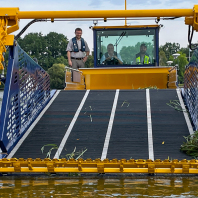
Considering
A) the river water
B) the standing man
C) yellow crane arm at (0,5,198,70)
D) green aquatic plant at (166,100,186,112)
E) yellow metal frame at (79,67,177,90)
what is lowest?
the river water

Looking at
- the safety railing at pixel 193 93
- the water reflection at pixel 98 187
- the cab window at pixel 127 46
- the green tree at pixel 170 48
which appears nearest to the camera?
the water reflection at pixel 98 187

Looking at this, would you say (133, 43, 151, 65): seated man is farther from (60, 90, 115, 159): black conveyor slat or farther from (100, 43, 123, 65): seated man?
(60, 90, 115, 159): black conveyor slat

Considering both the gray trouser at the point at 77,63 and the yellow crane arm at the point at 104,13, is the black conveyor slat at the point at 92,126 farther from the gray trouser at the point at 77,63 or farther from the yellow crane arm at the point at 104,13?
the gray trouser at the point at 77,63

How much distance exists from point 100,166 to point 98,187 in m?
0.45

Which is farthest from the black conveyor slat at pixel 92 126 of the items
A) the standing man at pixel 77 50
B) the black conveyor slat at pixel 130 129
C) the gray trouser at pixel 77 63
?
the gray trouser at pixel 77 63

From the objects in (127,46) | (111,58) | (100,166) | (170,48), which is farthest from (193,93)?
(170,48)

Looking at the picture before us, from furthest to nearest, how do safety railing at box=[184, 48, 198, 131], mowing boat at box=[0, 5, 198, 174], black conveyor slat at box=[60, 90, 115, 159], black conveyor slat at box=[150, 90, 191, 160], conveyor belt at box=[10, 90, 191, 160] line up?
safety railing at box=[184, 48, 198, 131] → black conveyor slat at box=[60, 90, 115, 159] → conveyor belt at box=[10, 90, 191, 160] → black conveyor slat at box=[150, 90, 191, 160] → mowing boat at box=[0, 5, 198, 174]

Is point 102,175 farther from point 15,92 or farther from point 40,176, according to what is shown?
point 15,92

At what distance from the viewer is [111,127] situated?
11.1 m

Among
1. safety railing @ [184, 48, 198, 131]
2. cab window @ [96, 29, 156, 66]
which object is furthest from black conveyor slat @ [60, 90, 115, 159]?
cab window @ [96, 29, 156, 66]

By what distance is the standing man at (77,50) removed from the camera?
17344 mm

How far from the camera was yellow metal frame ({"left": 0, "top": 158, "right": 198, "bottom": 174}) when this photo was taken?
28.1 ft

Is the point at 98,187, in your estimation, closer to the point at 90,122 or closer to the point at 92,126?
the point at 92,126

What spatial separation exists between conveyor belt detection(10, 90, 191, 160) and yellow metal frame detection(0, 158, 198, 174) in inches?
32.8
